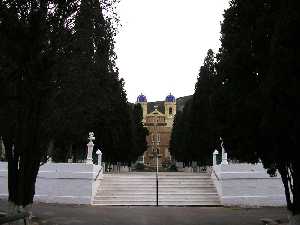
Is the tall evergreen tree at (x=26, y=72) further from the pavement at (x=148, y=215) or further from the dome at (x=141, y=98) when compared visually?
A: the dome at (x=141, y=98)

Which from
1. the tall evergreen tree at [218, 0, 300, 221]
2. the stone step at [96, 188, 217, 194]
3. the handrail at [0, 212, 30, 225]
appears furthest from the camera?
the stone step at [96, 188, 217, 194]

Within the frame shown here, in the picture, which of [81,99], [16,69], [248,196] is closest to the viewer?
[16,69]

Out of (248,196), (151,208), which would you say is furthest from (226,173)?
(151,208)

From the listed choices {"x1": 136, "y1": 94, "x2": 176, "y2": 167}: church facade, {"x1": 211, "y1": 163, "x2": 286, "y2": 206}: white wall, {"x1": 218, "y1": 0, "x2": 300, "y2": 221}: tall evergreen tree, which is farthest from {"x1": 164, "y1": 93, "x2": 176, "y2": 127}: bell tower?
{"x1": 218, "y1": 0, "x2": 300, "y2": 221}: tall evergreen tree

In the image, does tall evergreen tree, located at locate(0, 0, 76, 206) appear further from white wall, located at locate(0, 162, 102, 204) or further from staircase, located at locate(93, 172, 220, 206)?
staircase, located at locate(93, 172, 220, 206)

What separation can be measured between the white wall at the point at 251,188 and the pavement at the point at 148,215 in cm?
99

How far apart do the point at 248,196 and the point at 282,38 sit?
675 inches

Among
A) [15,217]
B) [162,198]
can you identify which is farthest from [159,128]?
[15,217]

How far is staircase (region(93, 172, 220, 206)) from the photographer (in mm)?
26438

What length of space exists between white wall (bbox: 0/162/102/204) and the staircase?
33.8 inches

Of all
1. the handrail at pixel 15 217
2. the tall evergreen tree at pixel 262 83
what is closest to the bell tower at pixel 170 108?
the tall evergreen tree at pixel 262 83

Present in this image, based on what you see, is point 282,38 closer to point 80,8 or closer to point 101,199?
point 80,8

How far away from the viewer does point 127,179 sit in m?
29.9

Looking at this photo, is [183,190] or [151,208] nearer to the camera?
[151,208]
